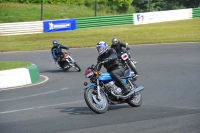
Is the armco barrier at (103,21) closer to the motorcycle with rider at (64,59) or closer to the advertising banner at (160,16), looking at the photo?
the advertising banner at (160,16)

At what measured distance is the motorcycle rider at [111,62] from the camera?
10.7m

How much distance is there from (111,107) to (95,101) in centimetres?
130

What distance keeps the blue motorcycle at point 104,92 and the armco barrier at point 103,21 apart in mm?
30059

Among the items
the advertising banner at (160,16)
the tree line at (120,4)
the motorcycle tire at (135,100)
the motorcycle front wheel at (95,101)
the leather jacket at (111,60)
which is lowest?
the motorcycle tire at (135,100)

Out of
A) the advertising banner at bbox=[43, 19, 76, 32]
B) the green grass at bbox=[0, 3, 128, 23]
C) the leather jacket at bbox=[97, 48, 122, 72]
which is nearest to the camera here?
the leather jacket at bbox=[97, 48, 122, 72]

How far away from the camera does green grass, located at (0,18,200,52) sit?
3247 centimetres

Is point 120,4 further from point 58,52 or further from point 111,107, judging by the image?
point 111,107

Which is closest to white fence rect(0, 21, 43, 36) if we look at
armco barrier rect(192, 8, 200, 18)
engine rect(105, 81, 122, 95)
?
armco barrier rect(192, 8, 200, 18)

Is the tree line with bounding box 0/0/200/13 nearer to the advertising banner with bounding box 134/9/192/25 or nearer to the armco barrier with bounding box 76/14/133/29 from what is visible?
the armco barrier with bounding box 76/14/133/29

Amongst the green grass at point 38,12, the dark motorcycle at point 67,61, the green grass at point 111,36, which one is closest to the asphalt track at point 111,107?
the dark motorcycle at point 67,61

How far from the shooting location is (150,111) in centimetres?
1042

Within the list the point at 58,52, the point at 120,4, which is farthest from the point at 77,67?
the point at 120,4

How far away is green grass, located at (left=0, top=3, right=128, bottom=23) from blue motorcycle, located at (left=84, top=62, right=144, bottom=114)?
3660cm

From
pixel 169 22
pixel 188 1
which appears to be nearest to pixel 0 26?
pixel 169 22
